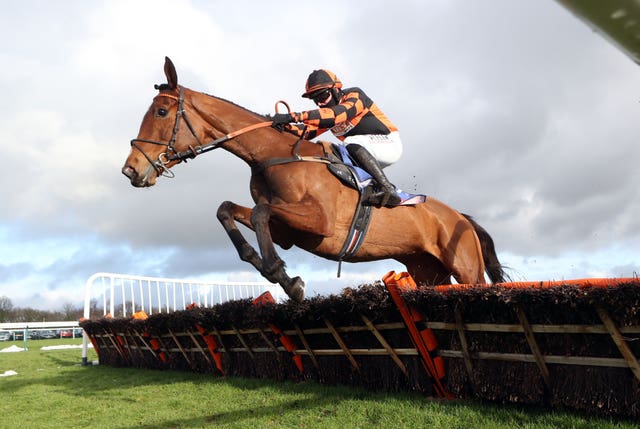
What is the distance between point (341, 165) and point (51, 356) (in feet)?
41.2

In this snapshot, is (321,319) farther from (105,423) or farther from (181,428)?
(105,423)

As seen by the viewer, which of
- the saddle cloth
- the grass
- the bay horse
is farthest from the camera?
the saddle cloth

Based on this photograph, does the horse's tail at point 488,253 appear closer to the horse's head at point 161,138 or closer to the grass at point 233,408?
the grass at point 233,408

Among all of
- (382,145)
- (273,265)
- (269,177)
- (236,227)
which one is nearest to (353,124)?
(382,145)

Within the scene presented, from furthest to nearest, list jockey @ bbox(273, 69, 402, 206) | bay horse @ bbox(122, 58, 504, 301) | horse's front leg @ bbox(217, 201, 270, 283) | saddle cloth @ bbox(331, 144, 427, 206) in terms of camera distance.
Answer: saddle cloth @ bbox(331, 144, 427, 206) < jockey @ bbox(273, 69, 402, 206) < bay horse @ bbox(122, 58, 504, 301) < horse's front leg @ bbox(217, 201, 270, 283)

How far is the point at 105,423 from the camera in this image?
17.0ft

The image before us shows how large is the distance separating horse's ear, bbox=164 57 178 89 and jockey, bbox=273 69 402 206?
100 centimetres

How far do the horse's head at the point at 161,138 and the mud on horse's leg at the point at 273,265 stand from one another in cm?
115

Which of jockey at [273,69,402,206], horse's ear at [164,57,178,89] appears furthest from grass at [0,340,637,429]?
horse's ear at [164,57,178,89]

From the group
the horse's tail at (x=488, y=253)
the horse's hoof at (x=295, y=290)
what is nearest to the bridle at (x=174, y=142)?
the horse's hoof at (x=295, y=290)

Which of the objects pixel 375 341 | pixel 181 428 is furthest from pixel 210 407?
pixel 375 341

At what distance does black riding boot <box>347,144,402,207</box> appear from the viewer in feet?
16.8

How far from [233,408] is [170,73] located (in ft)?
10.7

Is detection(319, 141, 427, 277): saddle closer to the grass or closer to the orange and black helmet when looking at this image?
the orange and black helmet
